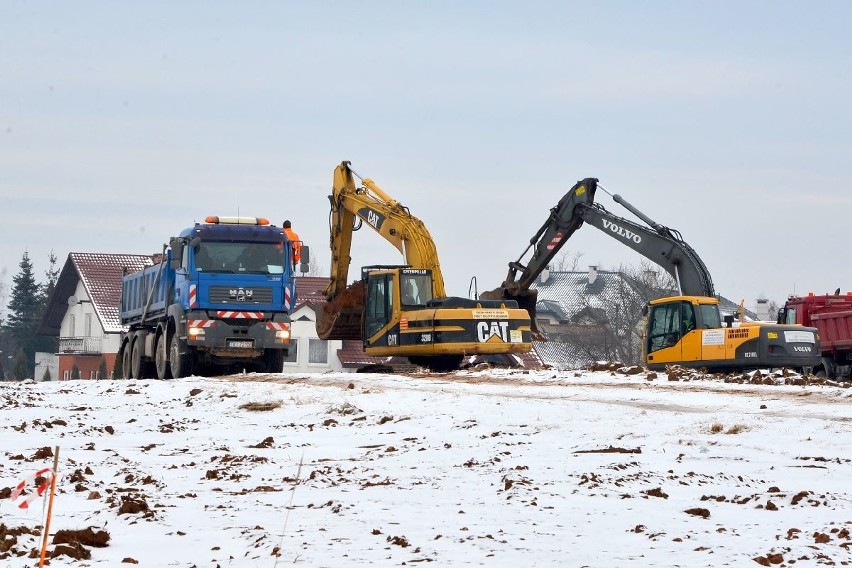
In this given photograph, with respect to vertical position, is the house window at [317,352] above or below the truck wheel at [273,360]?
above

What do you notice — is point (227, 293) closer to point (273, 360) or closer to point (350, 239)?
point (273, 360)

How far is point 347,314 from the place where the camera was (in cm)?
3494

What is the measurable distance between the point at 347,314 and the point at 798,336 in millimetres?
11800

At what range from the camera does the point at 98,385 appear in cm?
2859

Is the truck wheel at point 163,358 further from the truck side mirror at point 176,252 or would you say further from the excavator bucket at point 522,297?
the excavator bucket at point 522,297

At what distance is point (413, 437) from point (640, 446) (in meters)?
3.21

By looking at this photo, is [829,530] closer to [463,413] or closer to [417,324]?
[463,413]

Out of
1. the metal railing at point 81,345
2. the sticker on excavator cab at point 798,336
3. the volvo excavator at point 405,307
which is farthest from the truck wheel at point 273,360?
the metal railing at point 81,345

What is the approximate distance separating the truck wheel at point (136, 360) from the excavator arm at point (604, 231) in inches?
374

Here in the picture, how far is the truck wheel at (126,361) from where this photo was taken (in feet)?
127

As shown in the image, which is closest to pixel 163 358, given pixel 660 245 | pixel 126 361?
pixel 126 361

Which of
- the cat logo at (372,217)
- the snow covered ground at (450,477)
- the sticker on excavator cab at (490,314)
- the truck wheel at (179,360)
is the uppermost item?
the cat logo at (372,217)

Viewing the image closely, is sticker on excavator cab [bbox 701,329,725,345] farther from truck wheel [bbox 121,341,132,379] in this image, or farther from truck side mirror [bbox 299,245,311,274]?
truck wheel [bbox 121,341,132,379]

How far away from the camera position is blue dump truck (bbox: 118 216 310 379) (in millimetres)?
31234
